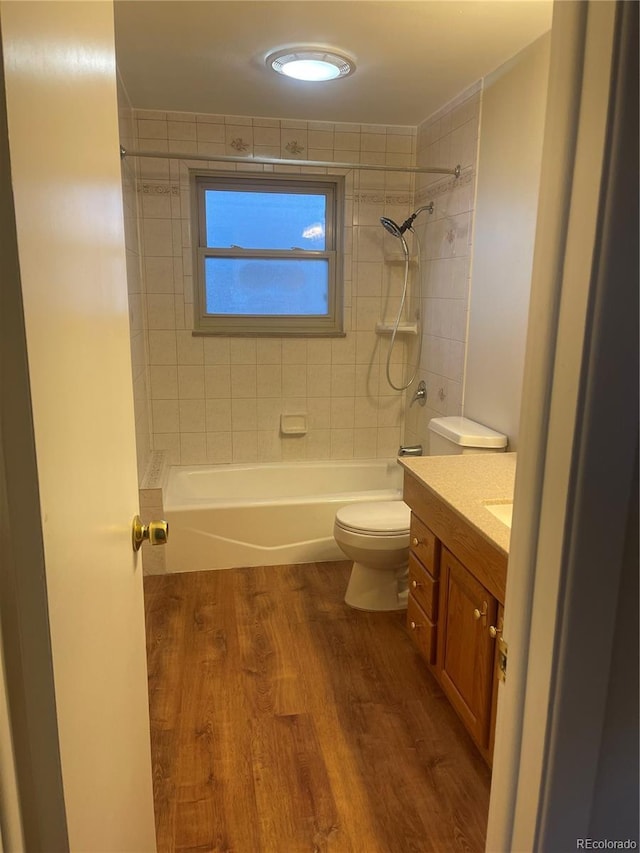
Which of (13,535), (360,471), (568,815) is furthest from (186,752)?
(360,471)

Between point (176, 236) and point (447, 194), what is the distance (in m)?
1.52

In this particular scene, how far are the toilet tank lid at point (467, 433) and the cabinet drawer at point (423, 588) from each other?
0.60 meters

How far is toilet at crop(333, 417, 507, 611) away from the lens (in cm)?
263

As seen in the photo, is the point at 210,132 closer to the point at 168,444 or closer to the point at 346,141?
the point at 346,141

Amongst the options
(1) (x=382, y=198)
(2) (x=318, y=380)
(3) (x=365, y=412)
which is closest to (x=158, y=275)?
(2) (x=318, y=380)

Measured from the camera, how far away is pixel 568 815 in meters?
0.76

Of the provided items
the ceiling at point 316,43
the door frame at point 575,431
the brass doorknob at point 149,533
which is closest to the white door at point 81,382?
the brass doorknob at point 149,533

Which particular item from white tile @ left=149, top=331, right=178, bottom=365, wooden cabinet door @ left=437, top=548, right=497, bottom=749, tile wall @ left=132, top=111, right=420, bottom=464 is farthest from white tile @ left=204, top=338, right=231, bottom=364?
wooden cabinet door @ left=437, top=548, right=497, bottom=749

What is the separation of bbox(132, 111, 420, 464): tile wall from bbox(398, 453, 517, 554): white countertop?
1.58 meters

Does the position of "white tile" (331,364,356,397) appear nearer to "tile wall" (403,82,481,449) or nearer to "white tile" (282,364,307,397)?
"white tile" (282,364,307,397)

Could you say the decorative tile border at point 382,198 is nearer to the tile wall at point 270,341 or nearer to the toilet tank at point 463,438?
the tile wall at point 270,341

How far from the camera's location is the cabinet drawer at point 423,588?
6.96ft

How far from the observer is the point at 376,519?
106 inches

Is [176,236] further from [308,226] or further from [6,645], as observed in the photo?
[6,645]
